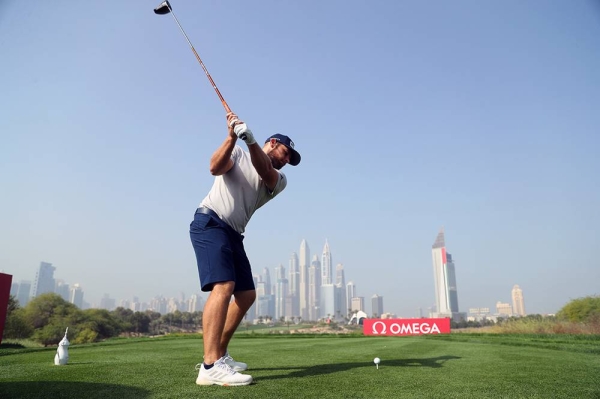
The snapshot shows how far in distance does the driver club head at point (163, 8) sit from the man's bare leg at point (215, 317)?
3468 millimetres

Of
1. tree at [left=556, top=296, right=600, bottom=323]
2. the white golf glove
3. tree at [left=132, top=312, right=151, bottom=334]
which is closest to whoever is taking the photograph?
the white golf glove

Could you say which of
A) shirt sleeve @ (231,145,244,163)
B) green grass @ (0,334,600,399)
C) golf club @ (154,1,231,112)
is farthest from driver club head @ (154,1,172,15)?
green grass @ (0,334,600,399)

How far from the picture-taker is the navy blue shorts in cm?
335

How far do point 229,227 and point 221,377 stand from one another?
1269 mm

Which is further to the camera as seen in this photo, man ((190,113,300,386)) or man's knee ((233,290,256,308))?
man's knee ((233,290,256,308))

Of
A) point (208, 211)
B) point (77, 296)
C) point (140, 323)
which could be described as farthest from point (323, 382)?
point (77, 296)

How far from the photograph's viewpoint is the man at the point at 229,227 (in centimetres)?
316

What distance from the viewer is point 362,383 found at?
295 centimetres

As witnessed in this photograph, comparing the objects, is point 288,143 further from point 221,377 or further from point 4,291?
point 4,291

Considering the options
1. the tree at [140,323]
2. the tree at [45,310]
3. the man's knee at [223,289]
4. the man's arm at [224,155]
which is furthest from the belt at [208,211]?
the tree at [140,323]

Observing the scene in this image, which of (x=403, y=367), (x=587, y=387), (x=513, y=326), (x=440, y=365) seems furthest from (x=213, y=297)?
(x=513, y=326)

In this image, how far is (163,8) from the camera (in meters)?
4.80

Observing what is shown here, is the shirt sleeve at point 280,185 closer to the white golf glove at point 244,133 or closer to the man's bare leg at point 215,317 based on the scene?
the white golf glove at point 244,133

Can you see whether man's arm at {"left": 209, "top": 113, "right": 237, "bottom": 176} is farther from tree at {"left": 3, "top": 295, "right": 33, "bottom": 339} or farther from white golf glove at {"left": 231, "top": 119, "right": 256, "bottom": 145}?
tree at {"left": 3, "top": 295, "right": 33, "bottom": 339}
